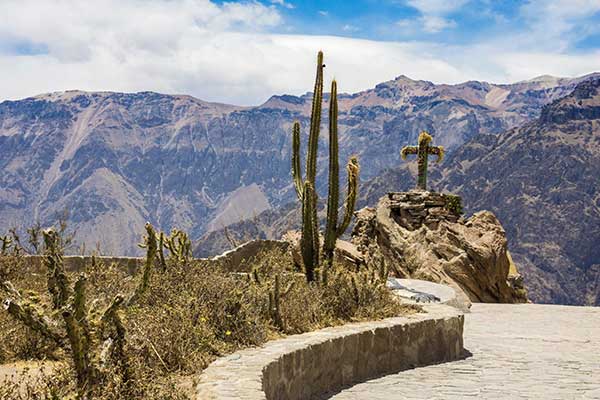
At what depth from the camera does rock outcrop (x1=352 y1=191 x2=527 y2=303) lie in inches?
885

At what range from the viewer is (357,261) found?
72.6 ft

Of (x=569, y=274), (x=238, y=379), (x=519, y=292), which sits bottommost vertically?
(x=569, y=274)

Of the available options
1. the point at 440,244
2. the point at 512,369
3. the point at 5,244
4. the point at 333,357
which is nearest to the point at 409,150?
the point at 440,244

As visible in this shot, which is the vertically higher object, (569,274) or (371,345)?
(371,345)

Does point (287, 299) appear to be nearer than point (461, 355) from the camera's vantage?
Yes

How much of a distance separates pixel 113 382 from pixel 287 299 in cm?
380

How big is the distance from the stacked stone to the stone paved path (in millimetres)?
10081

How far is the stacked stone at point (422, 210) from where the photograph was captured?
25.3m

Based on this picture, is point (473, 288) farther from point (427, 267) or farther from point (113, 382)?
point (113, 382)

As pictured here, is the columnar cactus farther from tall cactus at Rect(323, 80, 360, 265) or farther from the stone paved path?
the stone paved path

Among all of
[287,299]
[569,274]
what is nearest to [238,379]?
[287,299]

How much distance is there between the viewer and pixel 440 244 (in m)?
23.5

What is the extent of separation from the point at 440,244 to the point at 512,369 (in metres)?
13.9

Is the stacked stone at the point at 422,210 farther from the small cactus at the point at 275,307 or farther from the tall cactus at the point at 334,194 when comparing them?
the small cactus at the point at 275,307
